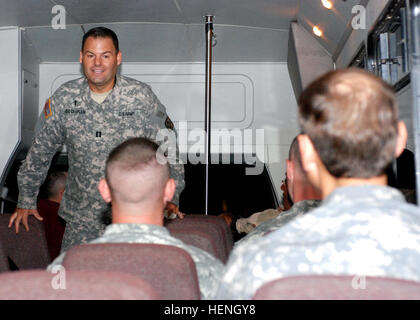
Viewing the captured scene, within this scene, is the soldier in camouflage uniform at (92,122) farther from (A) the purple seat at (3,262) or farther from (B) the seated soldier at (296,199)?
(A) the purple seat at (3,262)

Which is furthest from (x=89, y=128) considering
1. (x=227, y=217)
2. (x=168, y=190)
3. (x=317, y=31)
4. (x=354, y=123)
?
(x=354, y=123)

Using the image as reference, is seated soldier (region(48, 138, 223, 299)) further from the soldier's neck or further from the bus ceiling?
the bus ceiling

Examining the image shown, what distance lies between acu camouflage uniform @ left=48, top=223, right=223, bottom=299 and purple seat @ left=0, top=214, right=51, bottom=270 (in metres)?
1.09

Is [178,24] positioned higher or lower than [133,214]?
higher

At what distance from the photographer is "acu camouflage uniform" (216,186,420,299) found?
1.17m

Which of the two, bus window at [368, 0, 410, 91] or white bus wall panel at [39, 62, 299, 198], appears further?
white bus wall panel at [39, 62, 299, 198]

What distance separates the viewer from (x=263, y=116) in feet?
18.8

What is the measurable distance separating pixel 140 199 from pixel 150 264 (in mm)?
532

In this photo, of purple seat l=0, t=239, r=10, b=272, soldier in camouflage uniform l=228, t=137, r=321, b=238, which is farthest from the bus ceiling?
purple seat l=0, t=239, r=10, b=272

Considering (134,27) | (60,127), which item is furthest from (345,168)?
(134,27)

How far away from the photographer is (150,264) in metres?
1.38
